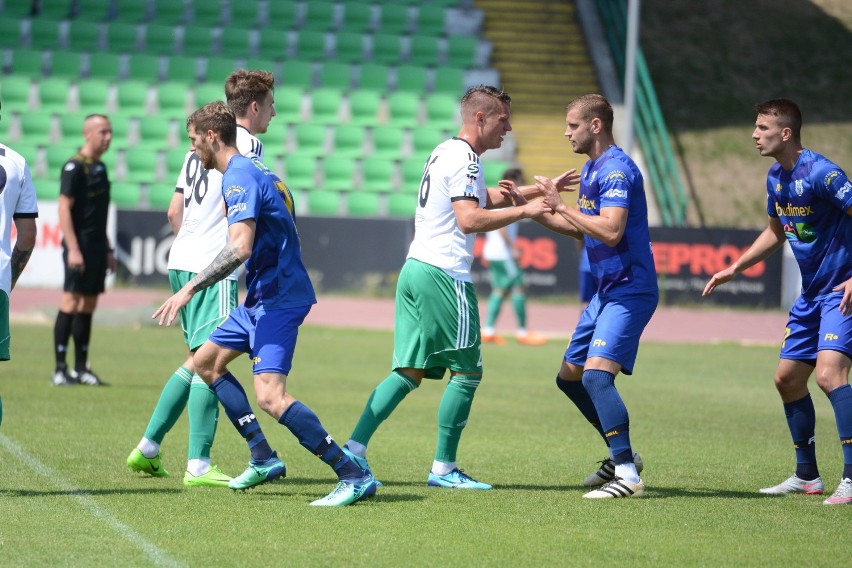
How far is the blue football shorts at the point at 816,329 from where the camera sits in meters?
6.67

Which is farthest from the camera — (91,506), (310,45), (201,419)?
(310,45)

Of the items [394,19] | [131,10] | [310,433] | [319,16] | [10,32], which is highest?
[394,19]

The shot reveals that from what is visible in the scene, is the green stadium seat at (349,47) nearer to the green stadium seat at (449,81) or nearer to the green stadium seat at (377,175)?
the green stadium seat at (449,81)

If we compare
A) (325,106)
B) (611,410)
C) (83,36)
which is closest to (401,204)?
(325,106)

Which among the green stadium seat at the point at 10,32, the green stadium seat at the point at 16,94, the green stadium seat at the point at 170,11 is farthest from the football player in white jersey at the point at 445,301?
the green stadium seat at the point at 170,11

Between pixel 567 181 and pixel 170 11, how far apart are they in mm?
22832

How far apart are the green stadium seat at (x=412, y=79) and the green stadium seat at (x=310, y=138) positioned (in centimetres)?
229

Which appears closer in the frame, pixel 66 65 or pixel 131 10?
pixel 66 65

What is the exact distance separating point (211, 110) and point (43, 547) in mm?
2413

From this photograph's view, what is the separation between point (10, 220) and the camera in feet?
21.6

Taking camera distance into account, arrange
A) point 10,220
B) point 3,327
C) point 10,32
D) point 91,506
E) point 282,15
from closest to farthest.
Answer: point 91,506, point 3,327, point 10,220, point 10,32, point 282,15

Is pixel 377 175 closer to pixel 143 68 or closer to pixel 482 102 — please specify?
pixel 143 68

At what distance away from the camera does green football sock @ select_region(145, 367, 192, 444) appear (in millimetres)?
7078

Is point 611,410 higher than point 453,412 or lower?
higher
